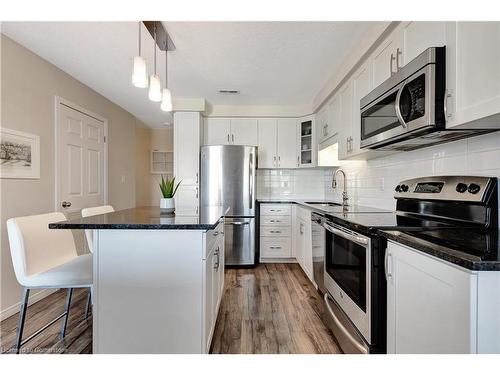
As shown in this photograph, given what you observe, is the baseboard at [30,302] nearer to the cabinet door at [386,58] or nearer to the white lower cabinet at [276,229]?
the white lower cabinet at [276,229]

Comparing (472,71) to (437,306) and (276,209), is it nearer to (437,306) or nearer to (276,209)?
(437,306)

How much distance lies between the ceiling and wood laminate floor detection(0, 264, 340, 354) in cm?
231

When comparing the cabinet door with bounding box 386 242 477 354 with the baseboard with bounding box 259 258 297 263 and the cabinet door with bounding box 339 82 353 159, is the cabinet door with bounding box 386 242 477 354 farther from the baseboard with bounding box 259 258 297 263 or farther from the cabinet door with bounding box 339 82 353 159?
the baseboard with bounding box 259 258 297 263

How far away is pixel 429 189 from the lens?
1.63 metres

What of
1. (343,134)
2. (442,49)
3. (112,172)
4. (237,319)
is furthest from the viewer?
Answer: (112,172)

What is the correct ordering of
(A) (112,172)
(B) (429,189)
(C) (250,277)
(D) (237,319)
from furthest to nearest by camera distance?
(A) (112,172), (C) (250,277), (D) (237,319), (B) (429,189)

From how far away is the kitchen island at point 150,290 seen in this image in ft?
4.61

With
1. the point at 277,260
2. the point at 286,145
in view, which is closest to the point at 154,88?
the point at 286,145

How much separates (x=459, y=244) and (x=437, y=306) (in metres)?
0.24

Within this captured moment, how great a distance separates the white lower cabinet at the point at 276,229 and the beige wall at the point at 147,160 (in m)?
3.03

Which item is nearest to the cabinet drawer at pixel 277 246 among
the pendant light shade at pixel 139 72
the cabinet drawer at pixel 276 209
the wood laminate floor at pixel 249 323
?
the cabinet drawer at pixel 276 209

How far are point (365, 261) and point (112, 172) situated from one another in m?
3.79
